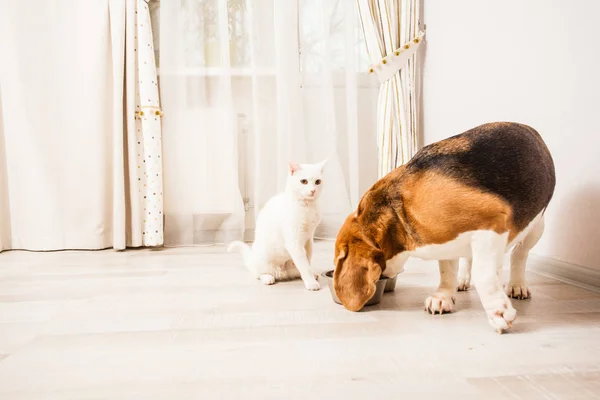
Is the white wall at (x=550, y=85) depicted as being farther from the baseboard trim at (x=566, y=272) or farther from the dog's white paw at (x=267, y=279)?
the dog's white paw at (x=267, y=279)

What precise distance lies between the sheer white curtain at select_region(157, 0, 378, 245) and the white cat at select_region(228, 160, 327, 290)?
81 cm

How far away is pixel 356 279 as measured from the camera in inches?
43.8

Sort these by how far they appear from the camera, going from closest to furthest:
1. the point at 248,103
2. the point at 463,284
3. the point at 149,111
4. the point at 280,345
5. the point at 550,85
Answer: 1. the point at 280,345
2. the point at 463,284
3. the point at 550,85
4. the point at 149,111
5. the point at 248,103

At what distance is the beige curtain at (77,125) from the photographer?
2291 millimetres

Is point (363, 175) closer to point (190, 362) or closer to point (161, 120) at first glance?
point (161, 120)

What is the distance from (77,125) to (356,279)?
6.48 ft

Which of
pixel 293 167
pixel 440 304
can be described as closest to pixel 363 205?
pixel 440 304

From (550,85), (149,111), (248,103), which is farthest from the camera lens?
(248,103)

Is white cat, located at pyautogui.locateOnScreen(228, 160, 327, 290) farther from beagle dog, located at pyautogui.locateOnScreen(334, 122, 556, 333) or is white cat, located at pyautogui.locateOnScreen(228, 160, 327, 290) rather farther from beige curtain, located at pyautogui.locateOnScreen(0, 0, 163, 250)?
beige curtain, located at pyautogui.locateOnScreen(0, 0, 163, 250)

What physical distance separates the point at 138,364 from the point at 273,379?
11.9 inches

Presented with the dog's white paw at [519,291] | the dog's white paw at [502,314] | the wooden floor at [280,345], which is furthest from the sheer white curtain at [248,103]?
the dog's white paw at [502,314]

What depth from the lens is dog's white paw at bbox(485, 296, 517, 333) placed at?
100 centimetres

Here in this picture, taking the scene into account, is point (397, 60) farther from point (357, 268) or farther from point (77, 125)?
point (77, 125)

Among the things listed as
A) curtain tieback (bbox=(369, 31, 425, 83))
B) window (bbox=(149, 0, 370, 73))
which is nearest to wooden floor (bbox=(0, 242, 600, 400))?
curtain tieback (bbox=(369, 31, 425, 83))
